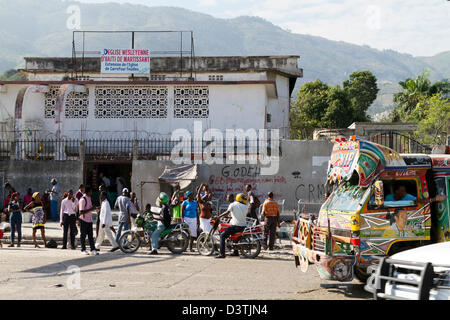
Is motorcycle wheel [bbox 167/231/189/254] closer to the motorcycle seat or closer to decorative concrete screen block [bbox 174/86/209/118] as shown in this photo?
the motorcycle seat

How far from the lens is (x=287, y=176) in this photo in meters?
22.3

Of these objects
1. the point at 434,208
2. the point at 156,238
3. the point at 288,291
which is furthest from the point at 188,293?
the point at 156,238

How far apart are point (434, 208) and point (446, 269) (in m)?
3.98

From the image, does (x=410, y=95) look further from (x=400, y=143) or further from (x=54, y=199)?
(x=54, y=199)

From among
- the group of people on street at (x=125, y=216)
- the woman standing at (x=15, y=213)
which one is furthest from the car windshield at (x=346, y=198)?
the woman standing at (x=15, y=213)

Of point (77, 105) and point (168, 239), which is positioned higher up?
point (77, 105)

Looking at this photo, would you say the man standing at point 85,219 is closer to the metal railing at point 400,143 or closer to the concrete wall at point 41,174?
the concrete wall at point 41,174

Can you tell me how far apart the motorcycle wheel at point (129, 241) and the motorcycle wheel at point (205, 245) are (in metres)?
1.69

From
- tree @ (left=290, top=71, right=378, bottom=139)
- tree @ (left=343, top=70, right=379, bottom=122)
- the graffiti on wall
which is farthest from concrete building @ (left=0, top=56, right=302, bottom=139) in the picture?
tree @ (left=343, top=70, right=379, bottom=122)

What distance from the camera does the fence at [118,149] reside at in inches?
926

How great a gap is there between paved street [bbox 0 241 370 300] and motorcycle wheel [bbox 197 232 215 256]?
30cm

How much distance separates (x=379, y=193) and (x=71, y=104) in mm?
19479

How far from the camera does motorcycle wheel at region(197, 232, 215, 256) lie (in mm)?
15188

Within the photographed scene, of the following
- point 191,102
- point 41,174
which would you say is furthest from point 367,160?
point 191,102
